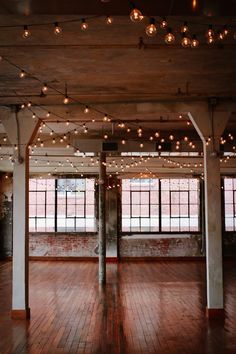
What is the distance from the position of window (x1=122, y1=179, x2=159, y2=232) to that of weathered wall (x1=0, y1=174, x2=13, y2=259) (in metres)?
4.90

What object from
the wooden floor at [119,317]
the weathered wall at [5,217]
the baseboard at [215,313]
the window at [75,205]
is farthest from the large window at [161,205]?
the baseboard at [215,313]

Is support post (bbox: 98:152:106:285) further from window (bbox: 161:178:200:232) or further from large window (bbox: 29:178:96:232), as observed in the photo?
window (bbox: 161:178:200:232)

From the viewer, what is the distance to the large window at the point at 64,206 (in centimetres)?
1970

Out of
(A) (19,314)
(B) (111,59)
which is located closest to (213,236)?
(A) (19,314)

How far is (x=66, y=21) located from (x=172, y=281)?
985 cm

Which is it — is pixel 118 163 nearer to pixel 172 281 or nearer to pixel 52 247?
pixel 172 281

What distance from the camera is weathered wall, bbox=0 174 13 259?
1958 centimetres

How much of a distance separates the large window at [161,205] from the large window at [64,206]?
1507mm

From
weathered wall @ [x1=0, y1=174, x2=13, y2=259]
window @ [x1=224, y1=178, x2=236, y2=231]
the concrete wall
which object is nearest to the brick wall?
the concrete wall

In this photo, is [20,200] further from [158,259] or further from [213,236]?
[158,259]

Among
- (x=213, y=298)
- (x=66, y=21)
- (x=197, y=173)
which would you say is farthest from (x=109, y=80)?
(x=197, y=173)

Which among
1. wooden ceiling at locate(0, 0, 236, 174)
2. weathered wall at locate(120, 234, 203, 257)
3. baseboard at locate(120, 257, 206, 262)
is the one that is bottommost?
baseboard at locate(120, 257, 206, 262)

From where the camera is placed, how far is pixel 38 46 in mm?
5746

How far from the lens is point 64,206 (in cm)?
1978
